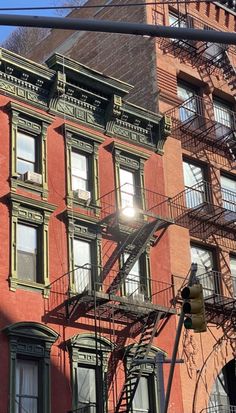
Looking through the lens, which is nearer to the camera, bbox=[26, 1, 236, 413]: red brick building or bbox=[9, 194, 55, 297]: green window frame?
bbox=[9, 194, 55, 297]: green window frame

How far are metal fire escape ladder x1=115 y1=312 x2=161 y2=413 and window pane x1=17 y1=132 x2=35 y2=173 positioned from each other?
6.43 metres

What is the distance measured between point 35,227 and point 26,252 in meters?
0.95

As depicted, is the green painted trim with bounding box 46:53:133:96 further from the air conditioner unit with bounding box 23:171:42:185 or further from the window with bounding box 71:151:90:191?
the air conditioner unit with bounding box 23:171:42:185

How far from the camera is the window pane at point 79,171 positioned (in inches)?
923

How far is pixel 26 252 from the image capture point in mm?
20906

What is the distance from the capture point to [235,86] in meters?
32.4

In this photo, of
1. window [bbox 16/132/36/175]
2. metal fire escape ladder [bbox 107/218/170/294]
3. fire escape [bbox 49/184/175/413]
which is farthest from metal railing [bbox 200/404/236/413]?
window [bbox 16/132/36/175]

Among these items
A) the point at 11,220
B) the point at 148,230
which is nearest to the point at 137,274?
the point at 148,230

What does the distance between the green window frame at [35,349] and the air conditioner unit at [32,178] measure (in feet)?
15.3

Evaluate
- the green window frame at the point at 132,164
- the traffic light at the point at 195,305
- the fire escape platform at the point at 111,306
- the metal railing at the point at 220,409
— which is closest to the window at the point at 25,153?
the green window frame at the point at 132,164

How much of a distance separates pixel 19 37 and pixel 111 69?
2697cm

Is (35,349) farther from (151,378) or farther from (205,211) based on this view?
(205,211)

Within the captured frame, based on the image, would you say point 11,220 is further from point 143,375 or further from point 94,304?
point 143,375

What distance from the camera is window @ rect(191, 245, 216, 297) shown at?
1033 inches
